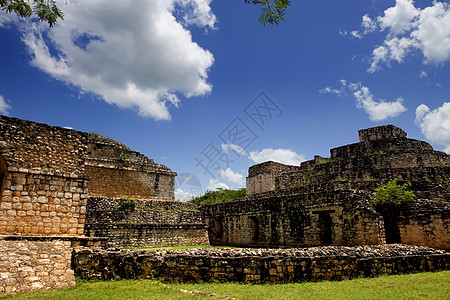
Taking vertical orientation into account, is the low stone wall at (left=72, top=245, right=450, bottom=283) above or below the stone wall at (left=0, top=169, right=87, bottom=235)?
below

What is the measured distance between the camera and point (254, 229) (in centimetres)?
1812

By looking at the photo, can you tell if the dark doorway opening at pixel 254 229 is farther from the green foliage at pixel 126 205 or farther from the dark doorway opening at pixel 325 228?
the green foliage at pixel 126 205

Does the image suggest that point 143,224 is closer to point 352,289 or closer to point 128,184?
point 128,184

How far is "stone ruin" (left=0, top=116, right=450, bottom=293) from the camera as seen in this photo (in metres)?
7.67

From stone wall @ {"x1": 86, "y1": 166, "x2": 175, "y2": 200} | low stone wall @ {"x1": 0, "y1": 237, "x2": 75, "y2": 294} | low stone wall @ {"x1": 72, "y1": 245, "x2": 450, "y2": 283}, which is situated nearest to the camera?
low stone wall @ {"x1": 0, "y1": 237, "x2": 75, "y2": 294}

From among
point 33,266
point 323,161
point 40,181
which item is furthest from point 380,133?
point 33,266

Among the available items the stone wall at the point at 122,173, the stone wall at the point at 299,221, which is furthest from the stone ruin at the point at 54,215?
the stone wall at the point at 299,221

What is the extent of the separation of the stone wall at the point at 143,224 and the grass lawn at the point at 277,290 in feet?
27.3

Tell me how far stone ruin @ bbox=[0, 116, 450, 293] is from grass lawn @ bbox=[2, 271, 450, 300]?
459 millimetres

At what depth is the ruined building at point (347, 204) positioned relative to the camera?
1252cm

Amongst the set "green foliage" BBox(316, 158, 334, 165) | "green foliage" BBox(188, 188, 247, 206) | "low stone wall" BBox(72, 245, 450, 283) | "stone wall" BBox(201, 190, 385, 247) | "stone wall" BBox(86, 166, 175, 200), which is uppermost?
"green foliage" BBox(316, 158, 334, 165)

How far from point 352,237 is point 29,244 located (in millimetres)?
11773

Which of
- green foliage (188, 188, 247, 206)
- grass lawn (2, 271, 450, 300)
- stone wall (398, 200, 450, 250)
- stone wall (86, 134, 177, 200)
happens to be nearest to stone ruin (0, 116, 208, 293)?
grass lawn (2, 271, 450, 300)

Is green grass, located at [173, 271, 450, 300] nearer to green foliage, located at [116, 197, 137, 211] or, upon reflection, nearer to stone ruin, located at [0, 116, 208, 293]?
stone ruin, located at [0, 116, 208, 293]
